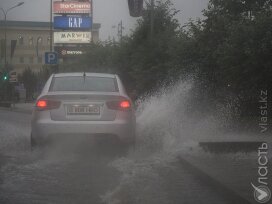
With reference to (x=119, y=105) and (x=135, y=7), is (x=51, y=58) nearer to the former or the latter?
(x=135, y=7)

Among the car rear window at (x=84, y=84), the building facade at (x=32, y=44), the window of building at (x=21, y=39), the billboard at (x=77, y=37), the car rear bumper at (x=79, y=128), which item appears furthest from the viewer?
the building facade at (x=32, y=44)

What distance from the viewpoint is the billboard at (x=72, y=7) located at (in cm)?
6128

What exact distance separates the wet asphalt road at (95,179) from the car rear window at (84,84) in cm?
104

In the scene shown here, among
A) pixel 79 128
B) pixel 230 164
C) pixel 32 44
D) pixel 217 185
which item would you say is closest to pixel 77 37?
pixel 32 44

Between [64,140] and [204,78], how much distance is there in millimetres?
14566

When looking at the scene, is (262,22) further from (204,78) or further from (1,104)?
(1,104)


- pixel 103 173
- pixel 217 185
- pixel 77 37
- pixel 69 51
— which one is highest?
pixel 77 37

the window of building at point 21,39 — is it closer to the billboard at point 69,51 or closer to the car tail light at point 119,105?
the billboard at point 69,51

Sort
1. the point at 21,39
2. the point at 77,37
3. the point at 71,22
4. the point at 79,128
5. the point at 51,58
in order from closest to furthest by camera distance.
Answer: the point at 79,128
the point at 51,58
the point at 71,22
the point at 77,37
the point at 21,39

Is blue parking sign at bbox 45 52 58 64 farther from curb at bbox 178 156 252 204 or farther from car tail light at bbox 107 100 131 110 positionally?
curb at bbox 178 156 252 204

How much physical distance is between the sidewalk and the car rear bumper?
107 centimetres

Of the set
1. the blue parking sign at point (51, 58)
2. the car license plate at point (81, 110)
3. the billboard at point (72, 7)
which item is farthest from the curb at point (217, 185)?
the billboard at point (72, 7)

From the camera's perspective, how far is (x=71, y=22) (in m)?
59.5

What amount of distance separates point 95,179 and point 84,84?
2690 millimetres
